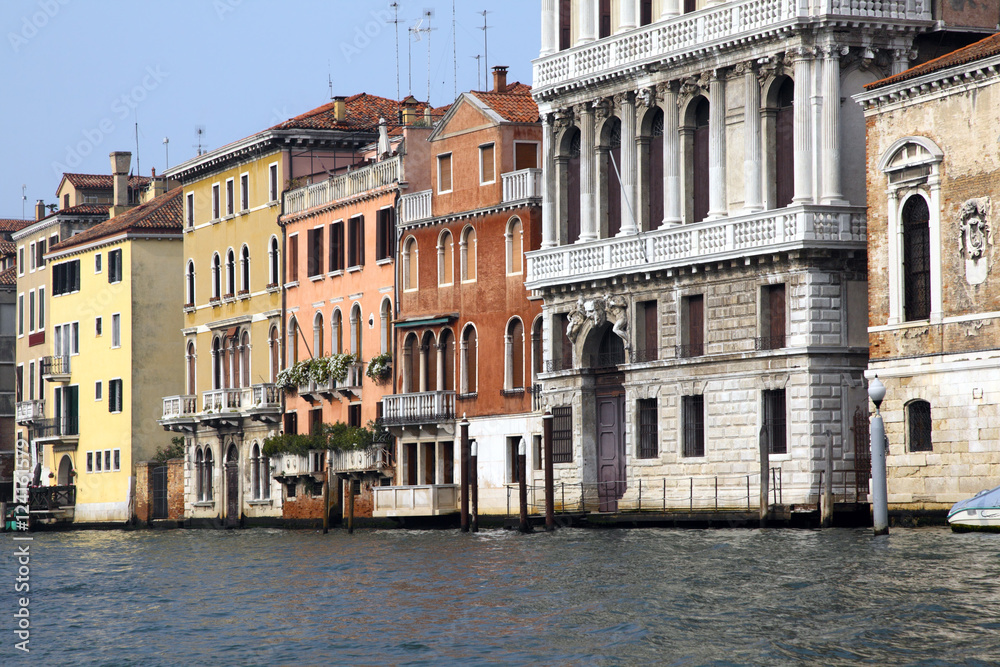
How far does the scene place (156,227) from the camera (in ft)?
211

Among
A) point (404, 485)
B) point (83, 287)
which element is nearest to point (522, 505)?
point (404, 485)

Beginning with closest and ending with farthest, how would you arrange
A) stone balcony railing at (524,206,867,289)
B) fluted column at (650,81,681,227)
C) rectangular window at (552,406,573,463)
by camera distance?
stone balcony railing at (524,206,867,289)
fluted column at (650,81,681,227)
rectangular window at (552,406,573,463)

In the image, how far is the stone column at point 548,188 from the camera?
41.9 meters

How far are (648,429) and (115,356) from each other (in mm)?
29741

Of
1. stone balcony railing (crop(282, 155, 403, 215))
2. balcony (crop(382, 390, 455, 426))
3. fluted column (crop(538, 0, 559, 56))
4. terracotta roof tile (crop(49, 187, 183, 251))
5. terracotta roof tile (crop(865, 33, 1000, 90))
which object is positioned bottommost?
balcony (crop(382, 390, 455, 426))

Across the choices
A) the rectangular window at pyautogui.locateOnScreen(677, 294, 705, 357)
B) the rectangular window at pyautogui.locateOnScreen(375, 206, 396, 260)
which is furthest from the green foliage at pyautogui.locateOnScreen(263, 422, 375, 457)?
the rectangular window at pyautogui.locateOnScreen(677, 294, 705, 357)

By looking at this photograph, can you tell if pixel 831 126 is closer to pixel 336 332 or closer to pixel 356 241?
pixel 356 241

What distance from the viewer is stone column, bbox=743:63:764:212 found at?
119 feet

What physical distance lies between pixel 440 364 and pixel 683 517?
11811mm

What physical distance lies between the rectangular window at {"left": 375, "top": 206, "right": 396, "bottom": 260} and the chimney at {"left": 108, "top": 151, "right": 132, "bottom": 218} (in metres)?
23.2

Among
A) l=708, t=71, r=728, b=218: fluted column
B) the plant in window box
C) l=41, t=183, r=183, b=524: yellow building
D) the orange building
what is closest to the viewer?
l=708, t=71, r=728, b=218: fluted column

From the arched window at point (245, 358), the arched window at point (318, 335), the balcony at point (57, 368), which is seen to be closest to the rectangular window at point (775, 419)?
the arched window at point (318, 335)

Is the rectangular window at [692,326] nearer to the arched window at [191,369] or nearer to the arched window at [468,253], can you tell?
the arched window at [468,253]

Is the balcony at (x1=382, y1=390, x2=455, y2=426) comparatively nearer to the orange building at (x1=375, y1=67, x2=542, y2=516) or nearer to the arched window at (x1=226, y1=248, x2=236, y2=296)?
the orange building at (x1=375, y1=67, x2=542, y2=516)
